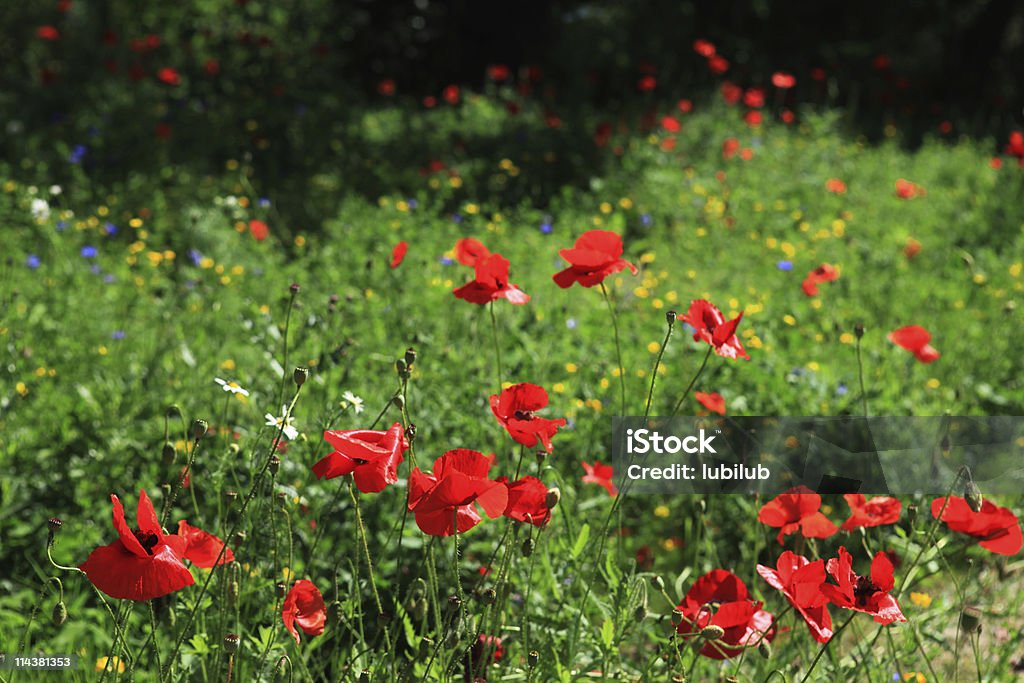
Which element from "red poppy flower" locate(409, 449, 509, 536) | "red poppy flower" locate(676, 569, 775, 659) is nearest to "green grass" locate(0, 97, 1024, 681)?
"red poppy flower" locate(676, 569, 775, 659)

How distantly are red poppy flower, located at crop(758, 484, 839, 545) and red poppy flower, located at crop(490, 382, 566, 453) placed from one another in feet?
1.50

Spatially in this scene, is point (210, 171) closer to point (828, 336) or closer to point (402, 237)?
point (402, 237)

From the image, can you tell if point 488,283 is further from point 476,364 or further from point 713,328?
point 476,364

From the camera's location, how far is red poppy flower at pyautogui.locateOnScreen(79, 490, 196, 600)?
1.21 metres

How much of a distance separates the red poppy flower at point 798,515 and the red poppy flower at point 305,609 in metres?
0.76

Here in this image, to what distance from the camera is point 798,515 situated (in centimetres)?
171

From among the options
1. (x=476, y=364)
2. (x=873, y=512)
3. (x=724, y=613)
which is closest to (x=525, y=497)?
(x=724, y=613)

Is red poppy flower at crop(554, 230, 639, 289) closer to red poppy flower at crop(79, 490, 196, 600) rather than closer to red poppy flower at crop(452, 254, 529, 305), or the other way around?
red poppy flower at crop(452, 254, 529, 305)

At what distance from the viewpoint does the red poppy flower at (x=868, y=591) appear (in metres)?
1.37

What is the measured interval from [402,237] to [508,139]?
200 cm

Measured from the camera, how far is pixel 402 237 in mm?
4430

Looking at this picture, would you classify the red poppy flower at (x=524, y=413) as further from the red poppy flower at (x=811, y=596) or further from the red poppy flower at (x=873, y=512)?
the red poppy flower at (x=873, y=512)

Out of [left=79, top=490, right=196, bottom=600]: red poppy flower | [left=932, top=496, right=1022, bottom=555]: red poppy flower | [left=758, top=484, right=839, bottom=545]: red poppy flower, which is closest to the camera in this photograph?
[left=79, top=490, right=196, bottom=600]: red poppy flower

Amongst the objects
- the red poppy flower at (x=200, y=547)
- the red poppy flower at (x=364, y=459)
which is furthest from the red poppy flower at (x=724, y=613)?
the red poppy flower at (x=200, y=547)
